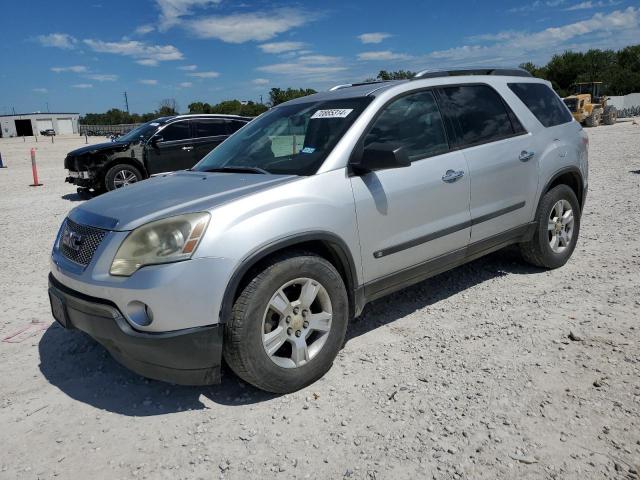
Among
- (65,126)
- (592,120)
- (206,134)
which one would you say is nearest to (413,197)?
(206,134)

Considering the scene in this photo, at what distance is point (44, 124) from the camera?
325 ft

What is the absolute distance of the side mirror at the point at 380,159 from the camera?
3.20 meters

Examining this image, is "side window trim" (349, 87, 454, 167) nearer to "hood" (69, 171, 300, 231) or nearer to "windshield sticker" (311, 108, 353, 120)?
"windshield sticker" (311, 108, 353, 120)

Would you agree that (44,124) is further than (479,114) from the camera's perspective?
Yes

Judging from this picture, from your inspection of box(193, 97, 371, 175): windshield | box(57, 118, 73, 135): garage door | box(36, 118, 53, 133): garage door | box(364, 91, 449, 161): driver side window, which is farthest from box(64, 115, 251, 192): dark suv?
box(36, 118, 53, 133): garage door

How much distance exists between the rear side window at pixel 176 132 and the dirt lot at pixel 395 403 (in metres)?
7.33

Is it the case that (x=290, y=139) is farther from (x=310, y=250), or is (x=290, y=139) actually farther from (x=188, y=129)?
(x=188, y=129)

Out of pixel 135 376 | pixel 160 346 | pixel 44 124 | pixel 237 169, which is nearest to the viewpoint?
pixel 160 346

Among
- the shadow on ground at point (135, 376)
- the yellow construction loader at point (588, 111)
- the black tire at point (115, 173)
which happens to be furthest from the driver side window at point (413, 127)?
the yellow construction loader at point (588, 111)

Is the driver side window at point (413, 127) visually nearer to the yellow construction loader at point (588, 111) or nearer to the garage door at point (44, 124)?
the yellow construction loader at point (588, 111)

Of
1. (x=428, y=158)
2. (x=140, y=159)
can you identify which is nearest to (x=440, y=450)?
(x=428, y=158)

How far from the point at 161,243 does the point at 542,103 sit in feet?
12.6

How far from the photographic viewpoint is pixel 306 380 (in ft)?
10.3

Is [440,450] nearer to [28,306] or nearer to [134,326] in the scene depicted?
[134,326]
